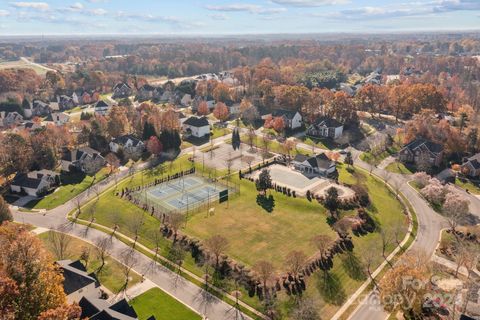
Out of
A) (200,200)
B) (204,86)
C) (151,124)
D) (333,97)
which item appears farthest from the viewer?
(204,86)

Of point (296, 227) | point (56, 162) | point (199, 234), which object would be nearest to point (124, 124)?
point (56, 162)

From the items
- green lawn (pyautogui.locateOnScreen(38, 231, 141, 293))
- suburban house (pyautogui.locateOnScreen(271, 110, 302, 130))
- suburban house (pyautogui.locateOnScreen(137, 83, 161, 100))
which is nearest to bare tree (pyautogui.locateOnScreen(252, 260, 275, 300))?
green lawn (pyautogui.locateOnScreen(38, 231, 141, 293))

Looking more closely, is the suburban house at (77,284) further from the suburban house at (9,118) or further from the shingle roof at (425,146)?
the suburban house at (9,118)

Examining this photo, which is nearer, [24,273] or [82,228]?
[24,273]

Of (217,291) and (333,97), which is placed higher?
(333,97)

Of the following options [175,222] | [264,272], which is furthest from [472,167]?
[175,222]

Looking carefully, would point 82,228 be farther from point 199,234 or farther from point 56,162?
point 56,162

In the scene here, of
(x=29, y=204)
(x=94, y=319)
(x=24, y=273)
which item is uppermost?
(x=24, y=273)

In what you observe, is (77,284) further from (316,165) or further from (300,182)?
(316,165)
